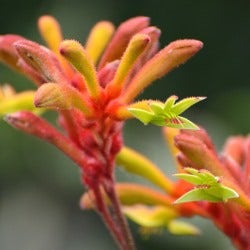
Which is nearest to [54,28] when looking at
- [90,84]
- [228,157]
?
[90,84]

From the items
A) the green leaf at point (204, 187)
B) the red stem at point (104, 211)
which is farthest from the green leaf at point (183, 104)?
the red stem at point (104, 211)

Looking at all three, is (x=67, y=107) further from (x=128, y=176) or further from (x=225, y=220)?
(x=128, y=176)

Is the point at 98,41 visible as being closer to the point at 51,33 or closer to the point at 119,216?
the point at 51,33

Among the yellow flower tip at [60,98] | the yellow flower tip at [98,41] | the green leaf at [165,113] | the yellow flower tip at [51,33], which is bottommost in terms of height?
the green leaf at [165,113]

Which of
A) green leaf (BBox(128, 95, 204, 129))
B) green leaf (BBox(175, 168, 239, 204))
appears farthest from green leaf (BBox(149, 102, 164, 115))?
green leaf (BBox(175, 168, 239, 204))

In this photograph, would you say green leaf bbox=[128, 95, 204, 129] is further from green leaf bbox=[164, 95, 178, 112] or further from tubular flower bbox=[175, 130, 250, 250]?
tubular flower bbox=[175, 130, 250, 250]

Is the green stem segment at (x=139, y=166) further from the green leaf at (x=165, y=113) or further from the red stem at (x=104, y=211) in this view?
the green leaf at (x=165, y=113)

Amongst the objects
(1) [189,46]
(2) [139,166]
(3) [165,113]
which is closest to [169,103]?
(3) [165,113]

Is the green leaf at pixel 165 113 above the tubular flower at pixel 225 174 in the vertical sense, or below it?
above
